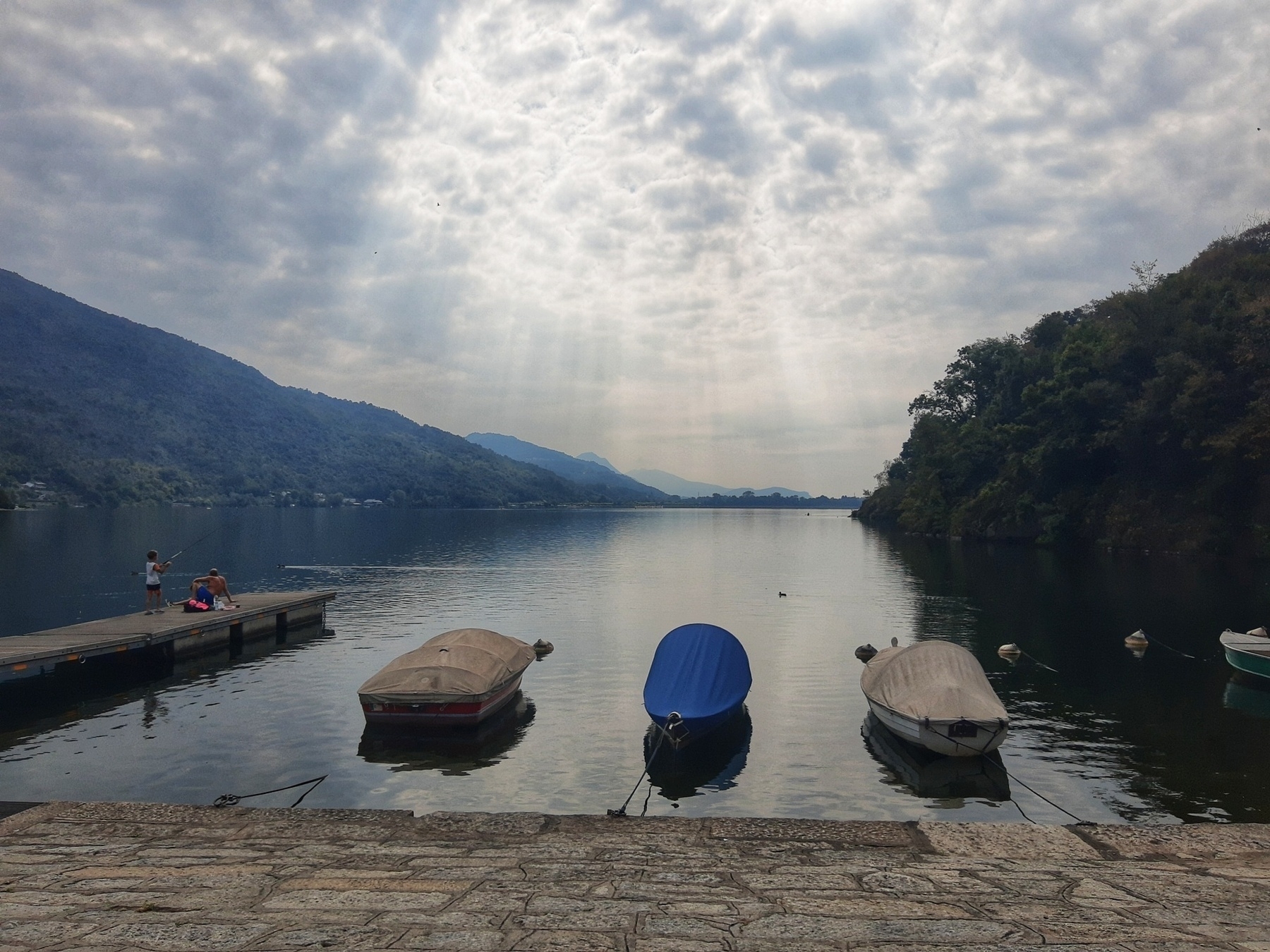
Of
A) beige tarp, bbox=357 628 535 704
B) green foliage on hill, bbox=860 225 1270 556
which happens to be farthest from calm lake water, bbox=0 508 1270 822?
green foliage on hill, bbox=860 225 1270 556

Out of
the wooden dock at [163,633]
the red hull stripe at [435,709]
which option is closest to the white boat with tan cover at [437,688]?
the red hull stripe at [435,709]

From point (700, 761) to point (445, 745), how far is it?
739 cm

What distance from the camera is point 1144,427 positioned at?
82.8 m

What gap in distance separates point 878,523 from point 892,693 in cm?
17345

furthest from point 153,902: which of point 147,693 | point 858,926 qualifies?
point 147,693

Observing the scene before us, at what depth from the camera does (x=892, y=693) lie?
875 inches

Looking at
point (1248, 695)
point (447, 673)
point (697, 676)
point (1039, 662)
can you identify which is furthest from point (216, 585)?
point (1248, 695)

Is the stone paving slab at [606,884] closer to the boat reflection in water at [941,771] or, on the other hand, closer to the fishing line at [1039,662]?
the boat reflection in water at [941,771]

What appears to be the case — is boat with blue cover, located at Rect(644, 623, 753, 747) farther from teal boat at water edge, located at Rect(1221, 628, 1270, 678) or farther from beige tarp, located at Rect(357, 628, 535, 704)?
teal boat at water edge, located at Rect(1221, 628, 1270, 678)

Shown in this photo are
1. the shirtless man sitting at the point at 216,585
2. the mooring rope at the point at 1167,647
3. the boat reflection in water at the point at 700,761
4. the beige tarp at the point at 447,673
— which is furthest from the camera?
the shirtless man sitting at the point at 216,585

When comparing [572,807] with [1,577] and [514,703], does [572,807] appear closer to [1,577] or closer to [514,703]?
[514,703]

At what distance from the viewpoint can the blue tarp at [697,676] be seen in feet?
71.8

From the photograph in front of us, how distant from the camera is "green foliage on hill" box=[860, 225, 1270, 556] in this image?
72.9 meters

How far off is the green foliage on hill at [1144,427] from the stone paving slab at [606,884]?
71.7m
